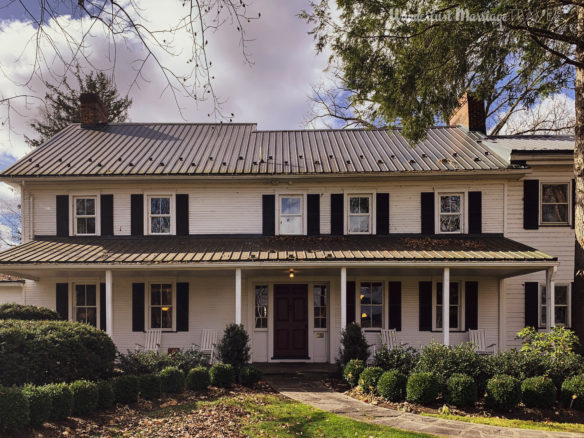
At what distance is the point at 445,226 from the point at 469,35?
19.7 ft

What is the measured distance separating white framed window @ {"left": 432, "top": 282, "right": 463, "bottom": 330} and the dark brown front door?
4.11 metres

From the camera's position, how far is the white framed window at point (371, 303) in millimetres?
12508

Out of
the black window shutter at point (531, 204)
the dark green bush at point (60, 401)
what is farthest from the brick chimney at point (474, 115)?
the dark green bush at point (60, 401)

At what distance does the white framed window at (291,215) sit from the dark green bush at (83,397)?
710cm

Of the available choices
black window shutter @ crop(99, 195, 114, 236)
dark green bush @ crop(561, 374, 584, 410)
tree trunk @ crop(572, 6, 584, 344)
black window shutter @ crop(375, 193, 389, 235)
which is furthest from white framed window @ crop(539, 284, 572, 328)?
black window shutter @ crop(99, 195, 114, 236)

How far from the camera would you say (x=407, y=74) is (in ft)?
30.0

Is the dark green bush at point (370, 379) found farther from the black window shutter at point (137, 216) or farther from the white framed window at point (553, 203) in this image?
the black window shutter at point (137, 216)

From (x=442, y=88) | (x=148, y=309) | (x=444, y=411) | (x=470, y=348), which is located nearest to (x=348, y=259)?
(x=470, y=348)

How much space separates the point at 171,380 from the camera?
8.55 meters

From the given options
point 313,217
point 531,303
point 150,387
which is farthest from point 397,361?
point 531,303

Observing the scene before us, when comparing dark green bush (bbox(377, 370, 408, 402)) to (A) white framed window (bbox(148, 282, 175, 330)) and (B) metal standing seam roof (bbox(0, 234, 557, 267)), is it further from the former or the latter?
(A) white framed window (bbox(148, 282, 175, 330))

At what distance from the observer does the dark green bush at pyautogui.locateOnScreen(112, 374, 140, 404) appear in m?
7.69

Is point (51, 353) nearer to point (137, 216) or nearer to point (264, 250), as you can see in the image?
point (264, 250)

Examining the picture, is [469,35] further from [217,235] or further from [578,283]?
[217,235]
